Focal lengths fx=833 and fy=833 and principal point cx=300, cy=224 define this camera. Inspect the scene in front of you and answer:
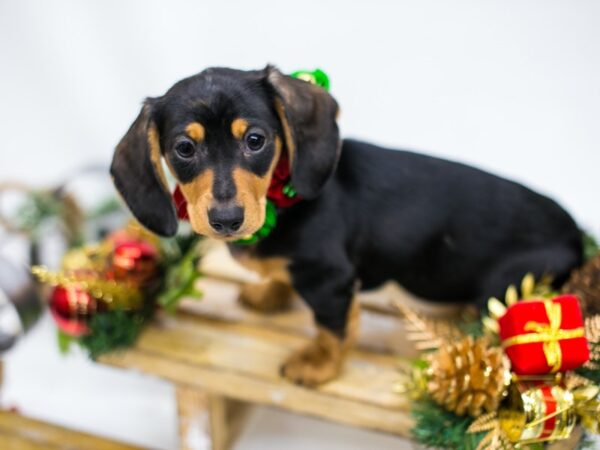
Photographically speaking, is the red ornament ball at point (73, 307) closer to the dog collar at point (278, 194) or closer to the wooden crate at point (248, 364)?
the wooden crate at point (248, 364)

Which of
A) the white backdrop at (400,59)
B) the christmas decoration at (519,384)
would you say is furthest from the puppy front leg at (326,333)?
the white backdrop at (400,59)

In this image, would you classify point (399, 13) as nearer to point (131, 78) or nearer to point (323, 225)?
point (131, 78)

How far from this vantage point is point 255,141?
1.73m

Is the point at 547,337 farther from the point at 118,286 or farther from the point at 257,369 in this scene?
the point at 118,286

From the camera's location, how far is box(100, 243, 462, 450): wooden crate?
2.11 meters

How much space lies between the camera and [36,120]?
3.51m

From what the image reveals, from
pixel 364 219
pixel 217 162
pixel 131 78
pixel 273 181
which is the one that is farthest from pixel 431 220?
pixel 131 78

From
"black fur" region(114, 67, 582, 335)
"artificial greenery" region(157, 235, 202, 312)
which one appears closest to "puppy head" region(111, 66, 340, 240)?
"black fur" region(114, 67, 582, 335)

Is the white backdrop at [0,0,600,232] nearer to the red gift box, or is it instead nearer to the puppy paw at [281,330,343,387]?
the puppy paw at [281,330,343,387]

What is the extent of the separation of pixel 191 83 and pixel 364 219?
0.62 metres

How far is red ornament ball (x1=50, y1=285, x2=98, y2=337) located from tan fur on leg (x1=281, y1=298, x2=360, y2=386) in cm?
55

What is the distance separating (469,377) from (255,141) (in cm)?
69

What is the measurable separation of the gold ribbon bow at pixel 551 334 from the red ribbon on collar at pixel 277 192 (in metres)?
0.60

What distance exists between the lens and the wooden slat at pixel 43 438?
2223 millimetres
